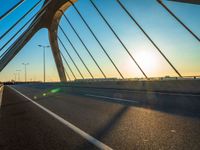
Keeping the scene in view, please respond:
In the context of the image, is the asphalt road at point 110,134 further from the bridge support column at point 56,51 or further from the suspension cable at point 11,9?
the bridge support column at point 56,51

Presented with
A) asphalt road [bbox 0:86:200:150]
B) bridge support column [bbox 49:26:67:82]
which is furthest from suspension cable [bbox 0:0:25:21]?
bridge support column [bbox 49:26:67:82]

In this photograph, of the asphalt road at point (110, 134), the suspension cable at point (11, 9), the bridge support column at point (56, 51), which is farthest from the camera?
the bridge support column at point (56, 51)

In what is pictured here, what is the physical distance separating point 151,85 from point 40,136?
49.7ft

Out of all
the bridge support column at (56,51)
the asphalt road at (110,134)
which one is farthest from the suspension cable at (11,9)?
the bridge support column at (56,51)

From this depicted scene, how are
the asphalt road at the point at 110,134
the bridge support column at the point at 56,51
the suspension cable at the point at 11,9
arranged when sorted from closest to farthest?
the asphalt road at the point at 110,134
the suspension cable at the point at 11,9
the bridge support column at the point at 56,51

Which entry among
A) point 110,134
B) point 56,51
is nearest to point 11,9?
point 110,134

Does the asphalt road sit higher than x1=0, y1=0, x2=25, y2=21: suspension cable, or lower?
lower

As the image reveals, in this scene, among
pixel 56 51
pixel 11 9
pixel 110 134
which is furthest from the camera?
pixel 56 51

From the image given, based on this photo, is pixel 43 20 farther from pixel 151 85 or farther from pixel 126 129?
pixel 126 129

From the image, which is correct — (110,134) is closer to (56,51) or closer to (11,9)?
(11,9)

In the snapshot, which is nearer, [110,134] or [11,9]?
[110,134]

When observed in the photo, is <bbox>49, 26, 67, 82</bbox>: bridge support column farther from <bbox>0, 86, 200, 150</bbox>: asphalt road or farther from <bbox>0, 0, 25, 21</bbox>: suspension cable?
<bbox>0, 86, 200, 150</bbox>: asphalt road

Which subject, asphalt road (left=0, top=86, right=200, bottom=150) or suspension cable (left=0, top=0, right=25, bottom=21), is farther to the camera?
suspension cable (left=0, top=0, right=25, bottom=21)

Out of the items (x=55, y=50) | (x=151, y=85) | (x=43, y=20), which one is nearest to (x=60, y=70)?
(x=55, y=50)
